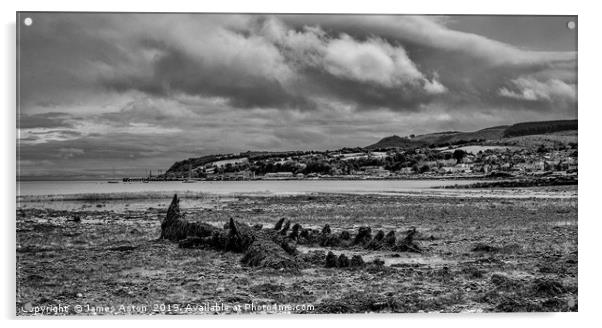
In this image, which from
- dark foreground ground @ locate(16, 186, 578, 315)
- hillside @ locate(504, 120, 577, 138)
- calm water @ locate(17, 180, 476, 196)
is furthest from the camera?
calm water @ locate(17, 180, 476, 196)

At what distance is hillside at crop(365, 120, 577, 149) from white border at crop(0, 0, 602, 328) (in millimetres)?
328

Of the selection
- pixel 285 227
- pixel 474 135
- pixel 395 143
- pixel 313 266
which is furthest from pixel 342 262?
pixel 474 135

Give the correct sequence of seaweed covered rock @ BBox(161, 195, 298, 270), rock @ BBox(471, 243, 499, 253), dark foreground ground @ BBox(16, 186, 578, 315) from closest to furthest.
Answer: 1. dark foreground ground @ BBox(16, 186, 578, 315)
2. seaweed covered rock @ BBox(161, 195, 298, 270)
3. rock @ BBox(471, 243, 499, 253)

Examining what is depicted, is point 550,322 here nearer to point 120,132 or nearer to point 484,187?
point 484,187

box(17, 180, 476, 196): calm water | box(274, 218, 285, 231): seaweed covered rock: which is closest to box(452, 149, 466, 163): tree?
box(17, 180, 476, 196): calm water

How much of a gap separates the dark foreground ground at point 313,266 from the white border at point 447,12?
14 cm

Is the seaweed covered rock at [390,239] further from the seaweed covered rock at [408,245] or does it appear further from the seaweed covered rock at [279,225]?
the seaweed covered rock at [279,225]

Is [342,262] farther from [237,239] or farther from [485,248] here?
[485,248]

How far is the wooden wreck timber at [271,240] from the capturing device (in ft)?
20.6

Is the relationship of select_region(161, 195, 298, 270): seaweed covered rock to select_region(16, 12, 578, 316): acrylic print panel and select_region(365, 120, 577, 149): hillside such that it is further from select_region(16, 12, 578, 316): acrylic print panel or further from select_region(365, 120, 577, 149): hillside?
select_region(365, 120, 577, 149): hillside

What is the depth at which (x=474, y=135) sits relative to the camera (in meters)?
6.90

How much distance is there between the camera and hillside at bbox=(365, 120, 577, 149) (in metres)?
6.63

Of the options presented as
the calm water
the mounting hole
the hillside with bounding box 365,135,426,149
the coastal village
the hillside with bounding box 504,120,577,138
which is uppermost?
the mounting hole

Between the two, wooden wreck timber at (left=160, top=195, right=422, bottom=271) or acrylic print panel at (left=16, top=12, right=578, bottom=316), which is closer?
acrylic print panel at (left=16, top=12, right=578, bottom=316)
